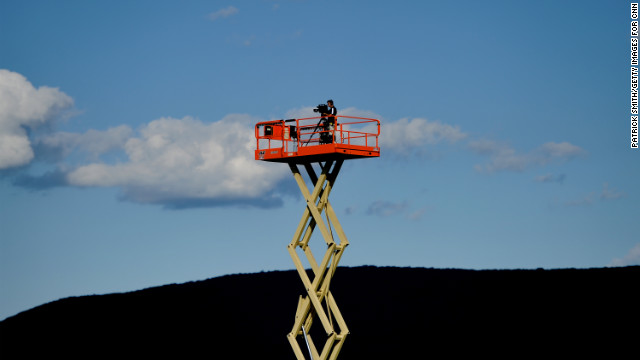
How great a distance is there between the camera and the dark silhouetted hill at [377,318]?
128 feet

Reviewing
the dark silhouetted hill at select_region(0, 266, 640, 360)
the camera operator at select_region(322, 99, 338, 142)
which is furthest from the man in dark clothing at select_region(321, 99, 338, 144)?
the dark silhouetted hill at select_region(0, 266, 640, 360)

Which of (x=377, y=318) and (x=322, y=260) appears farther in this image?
(x=377, y=318)

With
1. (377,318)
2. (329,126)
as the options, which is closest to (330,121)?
(329,126)

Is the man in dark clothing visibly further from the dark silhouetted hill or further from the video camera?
the dark silhouetted hill

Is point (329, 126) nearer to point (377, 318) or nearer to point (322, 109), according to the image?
point (322, 109)

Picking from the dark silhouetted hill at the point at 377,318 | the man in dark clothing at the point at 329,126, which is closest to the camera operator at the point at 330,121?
the man in dark clothing at the point at 329,126

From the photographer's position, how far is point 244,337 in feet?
141

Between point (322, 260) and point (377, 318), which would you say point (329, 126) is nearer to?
point (322, 260)

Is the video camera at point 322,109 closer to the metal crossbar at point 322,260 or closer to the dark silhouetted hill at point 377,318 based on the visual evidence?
the metal crossbar at point 322,260

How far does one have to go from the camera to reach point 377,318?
42.9 meters

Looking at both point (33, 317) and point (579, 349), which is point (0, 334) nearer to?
point (33, 317)

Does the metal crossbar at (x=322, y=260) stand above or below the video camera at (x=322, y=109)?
below

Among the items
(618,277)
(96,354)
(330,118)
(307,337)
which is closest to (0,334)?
(96,354)

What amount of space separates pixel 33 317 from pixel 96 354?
8102 millimetres
